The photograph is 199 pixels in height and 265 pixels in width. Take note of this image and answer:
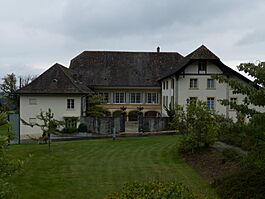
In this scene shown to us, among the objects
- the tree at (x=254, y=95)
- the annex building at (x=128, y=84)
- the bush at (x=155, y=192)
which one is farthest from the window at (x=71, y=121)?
the bush at (x=155, y=192)

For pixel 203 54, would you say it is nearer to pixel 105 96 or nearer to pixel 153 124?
pixel 153 124

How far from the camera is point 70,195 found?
12164 mm

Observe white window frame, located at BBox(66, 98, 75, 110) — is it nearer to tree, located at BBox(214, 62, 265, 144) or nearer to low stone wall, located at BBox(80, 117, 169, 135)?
low stone wall, located at BBox(80, 117, 169, 135)

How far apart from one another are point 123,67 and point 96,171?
34.3 metres

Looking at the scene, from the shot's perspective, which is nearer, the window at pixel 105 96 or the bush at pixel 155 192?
the bush at pixel 155 192

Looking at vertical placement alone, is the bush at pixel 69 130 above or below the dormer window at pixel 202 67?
below

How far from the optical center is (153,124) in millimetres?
35812

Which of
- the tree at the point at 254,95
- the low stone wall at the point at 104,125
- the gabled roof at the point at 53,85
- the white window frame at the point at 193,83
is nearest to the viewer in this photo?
the tree at the point at 254,95

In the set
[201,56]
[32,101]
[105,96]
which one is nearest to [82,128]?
[32,101]

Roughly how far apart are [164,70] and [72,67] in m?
11.8

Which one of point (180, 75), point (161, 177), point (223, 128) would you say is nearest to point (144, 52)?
point (180, 75)

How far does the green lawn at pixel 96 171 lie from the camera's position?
41.9 feet

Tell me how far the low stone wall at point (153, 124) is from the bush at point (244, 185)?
22.6m

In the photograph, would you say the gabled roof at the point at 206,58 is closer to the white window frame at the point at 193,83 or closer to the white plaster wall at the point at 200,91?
the white plaster wall at the point at 200,91
